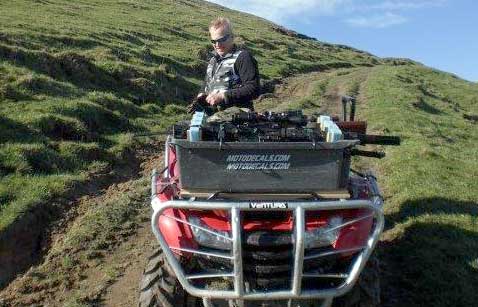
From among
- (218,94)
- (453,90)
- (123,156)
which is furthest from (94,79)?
(453,90)

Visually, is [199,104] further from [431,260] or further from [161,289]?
[431,260]

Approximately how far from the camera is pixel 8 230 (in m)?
8.11

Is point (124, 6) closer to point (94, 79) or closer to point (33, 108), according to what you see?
point (94, 79)

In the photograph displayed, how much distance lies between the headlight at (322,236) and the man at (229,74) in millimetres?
2766

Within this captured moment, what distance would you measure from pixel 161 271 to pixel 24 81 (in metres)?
10.7

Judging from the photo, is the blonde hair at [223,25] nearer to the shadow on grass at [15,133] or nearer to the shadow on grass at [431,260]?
Answer: the shadow on grass at [431,260]

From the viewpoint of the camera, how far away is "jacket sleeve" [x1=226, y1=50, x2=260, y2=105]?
7297mm

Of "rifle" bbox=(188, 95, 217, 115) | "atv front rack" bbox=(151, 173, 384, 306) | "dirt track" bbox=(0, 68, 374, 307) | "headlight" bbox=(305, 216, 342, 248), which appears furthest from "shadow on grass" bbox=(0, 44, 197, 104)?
"headlight" bbox=(305, 216, 342, 248)

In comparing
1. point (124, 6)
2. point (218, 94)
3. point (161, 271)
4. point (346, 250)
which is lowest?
point (161, 271)

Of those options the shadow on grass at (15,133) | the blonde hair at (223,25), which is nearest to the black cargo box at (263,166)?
the blonde hair at (223,25)

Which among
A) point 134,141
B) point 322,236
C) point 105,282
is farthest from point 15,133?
point 322,236

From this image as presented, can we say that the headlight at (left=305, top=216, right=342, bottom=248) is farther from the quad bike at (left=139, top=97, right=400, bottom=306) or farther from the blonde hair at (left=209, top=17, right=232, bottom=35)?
the blonde hair at (left=209, top=17, right=232, bottom=35)

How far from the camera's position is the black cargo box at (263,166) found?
4969 mm

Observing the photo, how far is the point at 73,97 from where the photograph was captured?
15.1m
